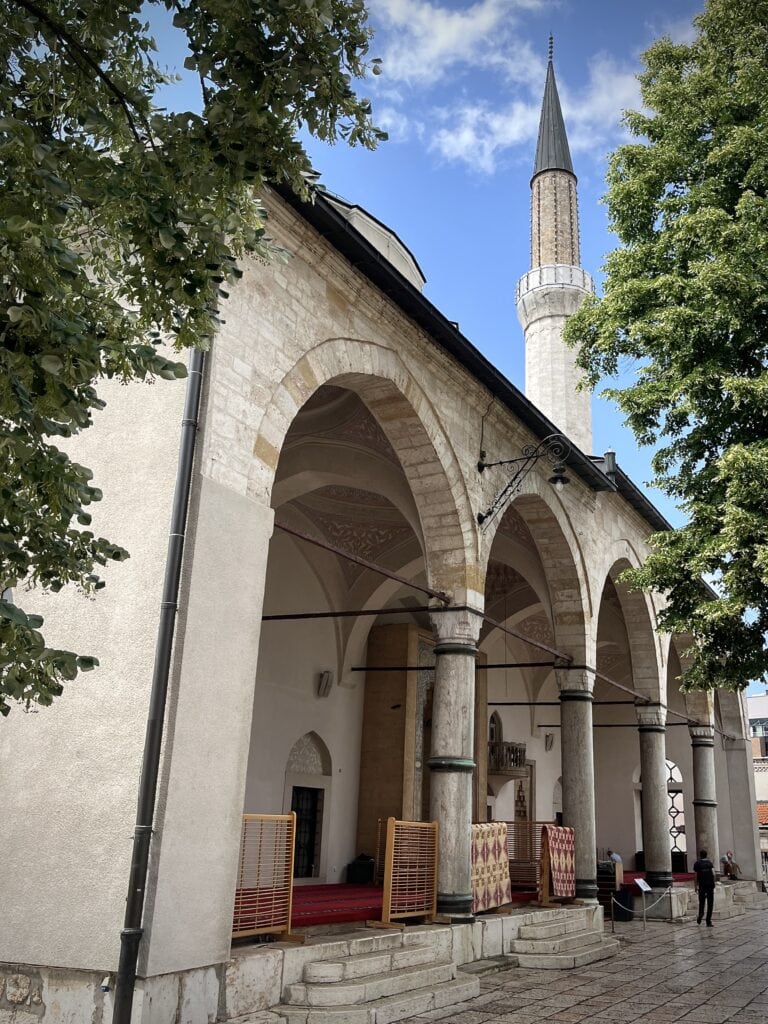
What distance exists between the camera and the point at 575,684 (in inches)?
468

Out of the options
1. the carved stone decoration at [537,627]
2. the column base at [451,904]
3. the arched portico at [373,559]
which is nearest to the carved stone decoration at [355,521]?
the arched portico at [373,559]

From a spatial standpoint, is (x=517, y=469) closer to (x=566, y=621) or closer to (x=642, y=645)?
(x=566, y=621)

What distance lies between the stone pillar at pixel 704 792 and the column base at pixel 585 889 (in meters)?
6.79

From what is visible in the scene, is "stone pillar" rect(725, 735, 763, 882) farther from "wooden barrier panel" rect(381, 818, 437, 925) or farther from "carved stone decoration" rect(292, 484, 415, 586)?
"wooden barrier panel" rect(381, 818, 437, 925)

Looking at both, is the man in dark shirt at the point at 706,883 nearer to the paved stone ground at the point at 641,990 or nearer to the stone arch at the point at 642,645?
the paved stone ground at the point at 641,990

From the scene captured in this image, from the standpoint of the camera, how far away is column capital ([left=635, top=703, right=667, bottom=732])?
14672mm

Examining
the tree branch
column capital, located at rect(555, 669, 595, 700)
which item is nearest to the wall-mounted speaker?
column capital, located at rect(555, 669, 595, 700)

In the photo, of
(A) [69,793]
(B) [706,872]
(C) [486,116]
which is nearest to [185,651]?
(A) [69,793]

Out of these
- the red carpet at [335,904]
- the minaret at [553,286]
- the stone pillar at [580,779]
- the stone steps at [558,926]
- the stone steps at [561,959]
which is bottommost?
the stone steps at [561,959]

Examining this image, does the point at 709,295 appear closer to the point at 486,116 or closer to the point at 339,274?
the point at 339,274

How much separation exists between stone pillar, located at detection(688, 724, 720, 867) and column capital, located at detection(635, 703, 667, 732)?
3755mm

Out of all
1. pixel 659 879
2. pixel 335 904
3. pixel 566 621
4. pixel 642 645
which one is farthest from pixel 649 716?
pixel 335 904

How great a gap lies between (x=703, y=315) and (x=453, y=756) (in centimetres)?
463

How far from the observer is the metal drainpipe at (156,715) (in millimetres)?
4926
